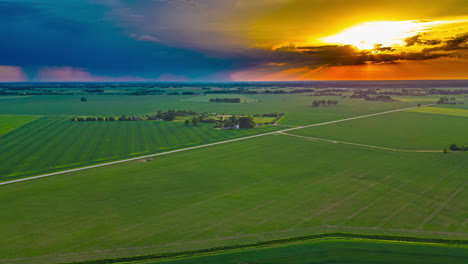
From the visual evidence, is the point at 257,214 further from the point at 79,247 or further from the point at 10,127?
the point at 10,127

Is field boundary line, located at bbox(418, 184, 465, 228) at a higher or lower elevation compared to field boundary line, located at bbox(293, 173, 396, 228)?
lower

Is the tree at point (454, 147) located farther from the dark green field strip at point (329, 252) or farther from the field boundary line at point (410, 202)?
the dark green field strip at point (329, 252)

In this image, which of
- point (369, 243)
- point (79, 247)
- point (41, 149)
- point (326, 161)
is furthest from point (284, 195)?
point (41, 149)

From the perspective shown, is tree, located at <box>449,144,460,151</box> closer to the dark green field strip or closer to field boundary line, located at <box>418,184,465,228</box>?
field boundary line, located at <box>418,184,465,228</box>

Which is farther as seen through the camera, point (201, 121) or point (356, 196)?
point (201, 121)

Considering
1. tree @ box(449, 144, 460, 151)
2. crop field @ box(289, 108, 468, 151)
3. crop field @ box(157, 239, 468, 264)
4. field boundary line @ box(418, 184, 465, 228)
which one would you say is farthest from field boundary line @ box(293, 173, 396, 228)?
crop field @ box(289, 108, 468, 151)

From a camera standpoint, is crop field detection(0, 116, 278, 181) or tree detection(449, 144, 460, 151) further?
tree detection(449, 144, 460, 151)
